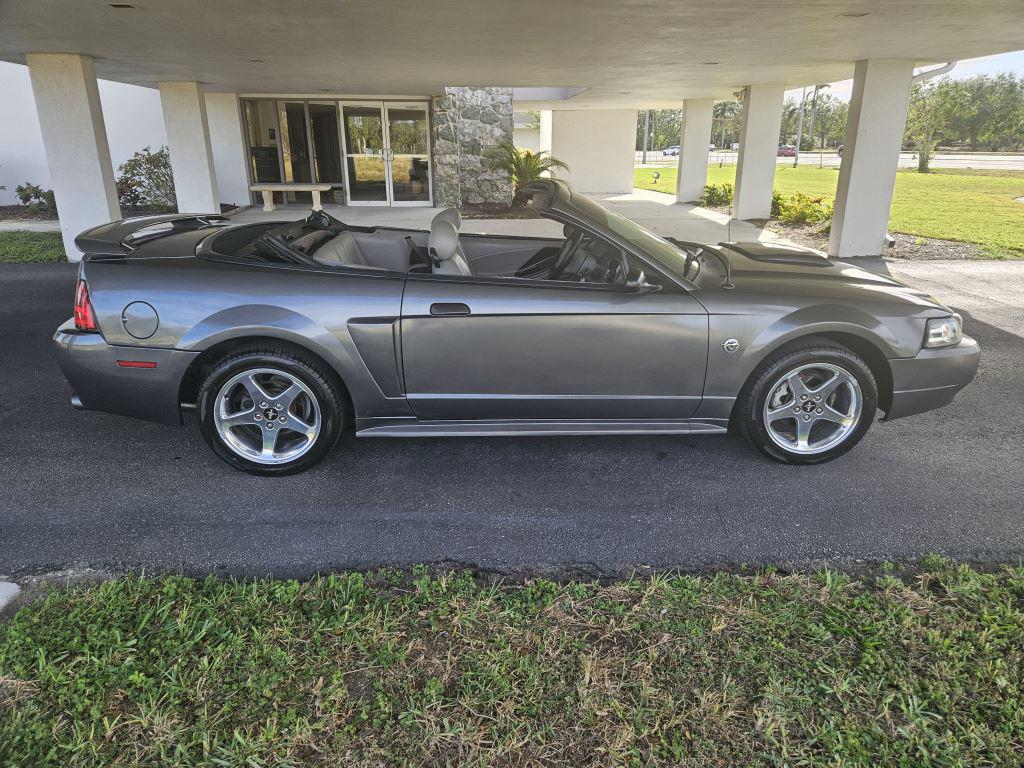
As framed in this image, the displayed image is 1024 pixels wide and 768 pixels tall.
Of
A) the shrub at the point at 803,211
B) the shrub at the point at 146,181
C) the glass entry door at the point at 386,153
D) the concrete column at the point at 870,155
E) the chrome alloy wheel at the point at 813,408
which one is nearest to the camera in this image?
the chrome alloy wheel at the point at 813,408

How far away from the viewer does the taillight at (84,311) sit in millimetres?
3600

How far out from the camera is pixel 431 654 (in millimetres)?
2443

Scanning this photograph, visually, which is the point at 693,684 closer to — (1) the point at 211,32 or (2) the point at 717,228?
(1) the point at 211,32

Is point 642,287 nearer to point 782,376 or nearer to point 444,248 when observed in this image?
point 782,376

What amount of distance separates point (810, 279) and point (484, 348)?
1940 mm

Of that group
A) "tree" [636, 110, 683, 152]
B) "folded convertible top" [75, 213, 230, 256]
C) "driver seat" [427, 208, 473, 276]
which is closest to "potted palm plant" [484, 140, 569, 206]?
"folded convertible top" [75, 213, 230, 256]

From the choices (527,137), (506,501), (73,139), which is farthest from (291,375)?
(527,137)

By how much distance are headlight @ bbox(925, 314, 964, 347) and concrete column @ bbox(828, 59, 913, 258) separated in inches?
300

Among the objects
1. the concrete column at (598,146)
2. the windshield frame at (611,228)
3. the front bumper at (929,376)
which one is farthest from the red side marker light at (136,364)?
the concrete column at (598,146)

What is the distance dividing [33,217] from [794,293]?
659 inches

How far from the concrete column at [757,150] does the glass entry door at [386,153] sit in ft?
25.6

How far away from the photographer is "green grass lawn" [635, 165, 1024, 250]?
13117 millimetres

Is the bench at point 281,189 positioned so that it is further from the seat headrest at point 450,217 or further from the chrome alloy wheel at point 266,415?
the chrome alloy wheel at point 266,415

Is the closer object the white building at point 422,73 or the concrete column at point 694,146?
the white building at point 422,73
